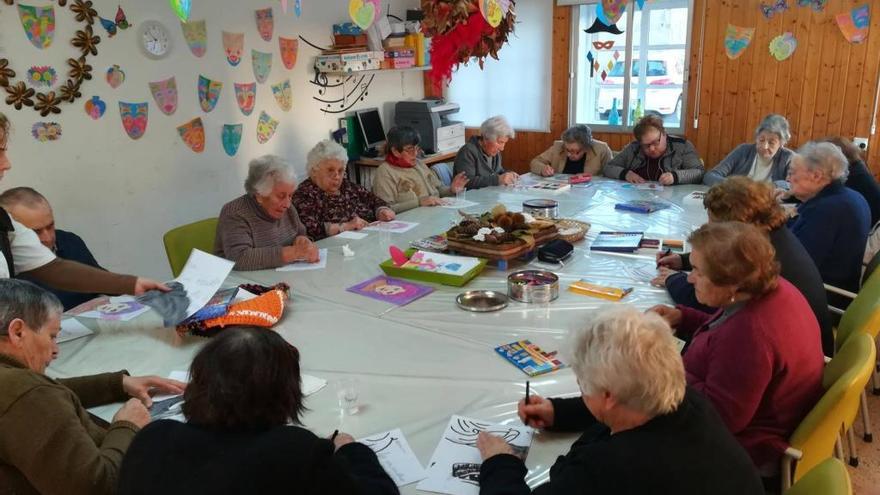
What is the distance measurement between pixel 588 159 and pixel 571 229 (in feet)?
6.54

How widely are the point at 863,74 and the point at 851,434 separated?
3.59m

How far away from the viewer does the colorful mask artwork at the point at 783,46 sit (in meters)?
5.13

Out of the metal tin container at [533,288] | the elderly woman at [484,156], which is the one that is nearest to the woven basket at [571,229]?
the metal tin container at [533,288]

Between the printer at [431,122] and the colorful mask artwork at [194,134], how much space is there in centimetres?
211

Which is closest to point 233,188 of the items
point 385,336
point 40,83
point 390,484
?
point 40,83

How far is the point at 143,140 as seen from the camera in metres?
4.02

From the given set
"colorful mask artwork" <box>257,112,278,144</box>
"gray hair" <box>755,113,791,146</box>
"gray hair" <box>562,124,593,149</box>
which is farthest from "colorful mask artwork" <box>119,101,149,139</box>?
"gray hair" <box>755,113,791,146</box>

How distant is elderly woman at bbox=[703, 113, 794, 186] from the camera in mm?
4293

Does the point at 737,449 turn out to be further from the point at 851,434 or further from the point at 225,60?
the point at 225,60

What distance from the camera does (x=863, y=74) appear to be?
16.2 ft

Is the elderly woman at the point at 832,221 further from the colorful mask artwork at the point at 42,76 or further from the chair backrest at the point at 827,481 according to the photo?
the colorful mask artwork at the point at 42,76

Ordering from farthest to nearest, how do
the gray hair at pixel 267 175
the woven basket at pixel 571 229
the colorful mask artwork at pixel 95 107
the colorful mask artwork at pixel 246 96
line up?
the colorful mask artwork at pixel 246 96, the colorful mask artwork at pixel 95 107, the woven basket at pixel 571 229, the gray hair at pixel 267 175

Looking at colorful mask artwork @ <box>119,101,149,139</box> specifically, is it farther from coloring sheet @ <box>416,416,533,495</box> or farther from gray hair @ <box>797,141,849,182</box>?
gray hair @ <box>797,141,849,182</box>

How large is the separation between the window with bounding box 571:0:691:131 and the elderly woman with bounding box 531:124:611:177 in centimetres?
112
